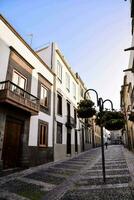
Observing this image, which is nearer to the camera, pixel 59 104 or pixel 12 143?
pixel 12 143

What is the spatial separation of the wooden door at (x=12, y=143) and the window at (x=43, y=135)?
7.80 feet

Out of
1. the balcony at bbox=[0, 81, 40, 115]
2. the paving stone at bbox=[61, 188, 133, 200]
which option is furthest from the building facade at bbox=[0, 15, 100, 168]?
the paving stone at bbox=[61, 188, 133, 200]

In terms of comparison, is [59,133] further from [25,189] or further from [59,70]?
[25,189]

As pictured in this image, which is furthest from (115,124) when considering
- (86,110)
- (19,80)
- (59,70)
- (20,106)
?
(59,70)

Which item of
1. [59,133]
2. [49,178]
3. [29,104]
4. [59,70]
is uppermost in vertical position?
[59,70]

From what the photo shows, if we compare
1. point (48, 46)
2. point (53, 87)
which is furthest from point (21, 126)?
point (48, 46)

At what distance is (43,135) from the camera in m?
12.8

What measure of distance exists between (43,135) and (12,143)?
3603 mm

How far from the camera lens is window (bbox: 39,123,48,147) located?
488 inches

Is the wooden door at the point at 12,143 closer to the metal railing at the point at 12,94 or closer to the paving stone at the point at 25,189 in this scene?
the metal railing at the point at 12,94

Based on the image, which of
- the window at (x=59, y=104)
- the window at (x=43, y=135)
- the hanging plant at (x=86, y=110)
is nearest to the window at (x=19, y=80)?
the window at (x=43, y=135)

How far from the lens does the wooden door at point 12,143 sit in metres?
8.95

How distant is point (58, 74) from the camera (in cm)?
1714

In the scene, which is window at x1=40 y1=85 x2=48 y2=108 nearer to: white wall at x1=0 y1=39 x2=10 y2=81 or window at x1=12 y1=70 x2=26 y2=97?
window at x1=12 y1=70 x2=26 y2=97
